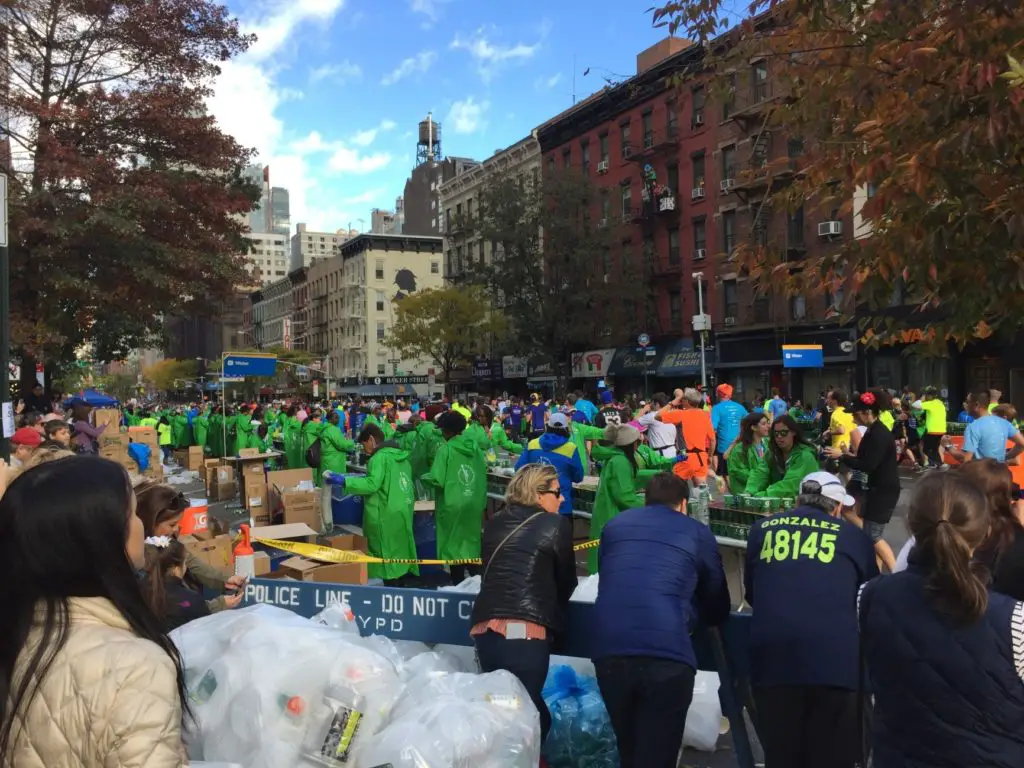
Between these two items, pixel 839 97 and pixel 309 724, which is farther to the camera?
pixel 839 97

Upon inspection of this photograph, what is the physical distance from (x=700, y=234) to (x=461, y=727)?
38694mm

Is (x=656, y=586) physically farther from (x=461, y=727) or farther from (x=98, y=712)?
(x=98, y=712)

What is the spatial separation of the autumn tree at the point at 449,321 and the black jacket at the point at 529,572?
1928 inches

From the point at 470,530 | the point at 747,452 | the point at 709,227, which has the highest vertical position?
the point at 709,227

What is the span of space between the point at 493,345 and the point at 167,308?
115 feet

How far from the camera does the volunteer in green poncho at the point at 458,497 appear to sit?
9039 mm

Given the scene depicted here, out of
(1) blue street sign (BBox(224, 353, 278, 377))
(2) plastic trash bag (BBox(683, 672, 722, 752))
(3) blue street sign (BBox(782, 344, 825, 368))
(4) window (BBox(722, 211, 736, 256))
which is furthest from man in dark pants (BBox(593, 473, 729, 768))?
(4) window (BBox(722, 211, 736, 256))

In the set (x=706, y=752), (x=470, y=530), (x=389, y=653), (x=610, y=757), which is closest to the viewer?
(x=389, y=653)

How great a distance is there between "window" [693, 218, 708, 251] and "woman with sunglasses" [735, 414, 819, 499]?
3301 centimetres

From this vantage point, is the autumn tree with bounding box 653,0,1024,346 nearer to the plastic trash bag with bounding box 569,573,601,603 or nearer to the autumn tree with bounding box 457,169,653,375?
the plastic trash bag with bounding box 569,573,601,603

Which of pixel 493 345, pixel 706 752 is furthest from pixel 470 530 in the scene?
pixel 493 345

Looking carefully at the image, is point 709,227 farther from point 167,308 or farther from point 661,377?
point 167,308

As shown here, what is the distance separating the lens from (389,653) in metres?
4.43

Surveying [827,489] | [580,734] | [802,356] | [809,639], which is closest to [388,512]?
[580,734]
